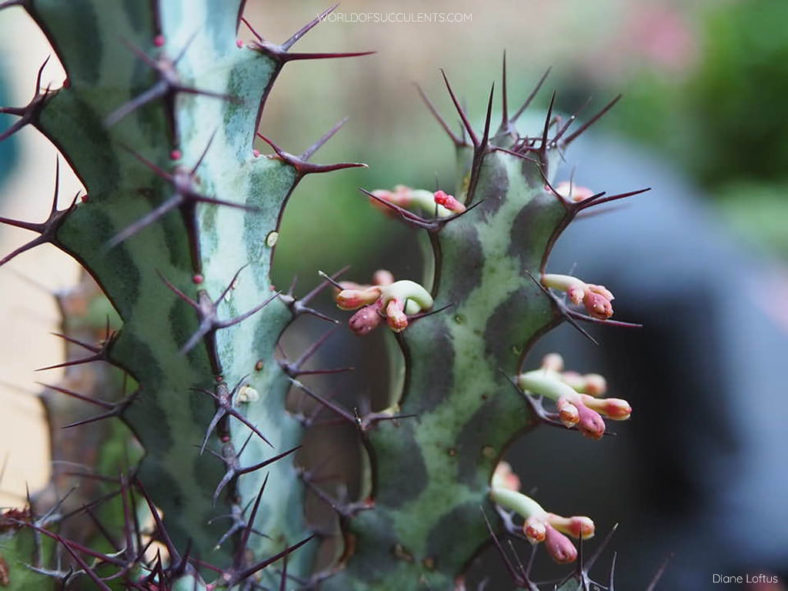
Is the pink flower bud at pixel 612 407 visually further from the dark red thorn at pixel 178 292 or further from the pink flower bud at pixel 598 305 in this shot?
the dark red thorn at pixel 178 292

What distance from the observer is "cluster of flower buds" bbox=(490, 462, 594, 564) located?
0.68 meters

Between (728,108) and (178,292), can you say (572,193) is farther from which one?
(728,108)

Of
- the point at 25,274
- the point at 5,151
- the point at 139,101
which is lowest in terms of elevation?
the point at 139,101

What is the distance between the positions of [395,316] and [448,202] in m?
0.12

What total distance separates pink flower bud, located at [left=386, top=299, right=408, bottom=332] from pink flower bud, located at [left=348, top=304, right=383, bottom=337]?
11 mm

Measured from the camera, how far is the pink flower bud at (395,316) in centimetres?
64

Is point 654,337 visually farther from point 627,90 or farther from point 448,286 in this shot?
point 627,90

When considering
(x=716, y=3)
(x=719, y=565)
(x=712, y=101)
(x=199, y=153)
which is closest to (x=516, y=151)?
(x=199, y=153)

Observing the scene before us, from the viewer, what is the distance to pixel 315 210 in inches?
153

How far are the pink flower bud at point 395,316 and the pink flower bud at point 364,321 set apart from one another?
11 mm

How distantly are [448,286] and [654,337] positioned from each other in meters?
1.25

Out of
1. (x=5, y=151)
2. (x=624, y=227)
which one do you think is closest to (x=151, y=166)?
(x=624, y=227)

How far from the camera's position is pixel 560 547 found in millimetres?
681

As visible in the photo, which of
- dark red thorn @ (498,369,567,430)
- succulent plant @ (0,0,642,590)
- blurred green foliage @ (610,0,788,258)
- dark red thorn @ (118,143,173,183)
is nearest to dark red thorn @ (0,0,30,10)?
succulent plant @ (0,0,642,590)
